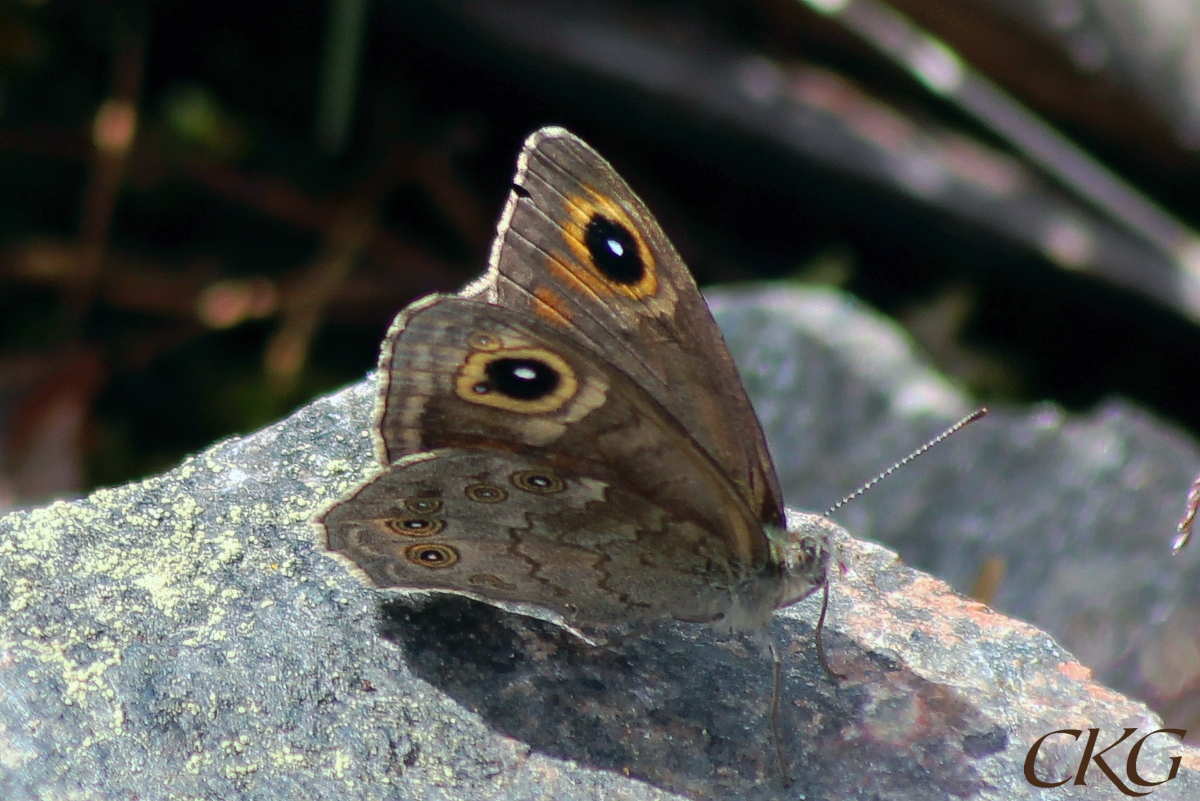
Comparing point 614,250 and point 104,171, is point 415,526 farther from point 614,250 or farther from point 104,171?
point 104,171

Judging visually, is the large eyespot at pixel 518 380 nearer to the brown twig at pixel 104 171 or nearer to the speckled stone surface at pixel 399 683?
the speckled stone surface at pixel 399 683

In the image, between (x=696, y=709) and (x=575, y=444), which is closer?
(x=575, y=444)

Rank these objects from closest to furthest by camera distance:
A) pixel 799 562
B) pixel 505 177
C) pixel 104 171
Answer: pixel 799 562 → pixel 104 171 → pixel 505 177

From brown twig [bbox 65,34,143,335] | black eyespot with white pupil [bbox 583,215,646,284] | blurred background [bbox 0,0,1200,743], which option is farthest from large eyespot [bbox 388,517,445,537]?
brown twig [bbox 65,34,143,335]

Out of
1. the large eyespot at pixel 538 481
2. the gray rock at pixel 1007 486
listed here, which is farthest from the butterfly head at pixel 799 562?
the gray rock at pixel 1007 486

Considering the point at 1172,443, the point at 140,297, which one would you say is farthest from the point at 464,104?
the point at 1172,443

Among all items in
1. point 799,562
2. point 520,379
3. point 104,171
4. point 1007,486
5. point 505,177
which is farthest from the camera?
point 505,177

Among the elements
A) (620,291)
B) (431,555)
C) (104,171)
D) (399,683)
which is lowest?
(104,171)

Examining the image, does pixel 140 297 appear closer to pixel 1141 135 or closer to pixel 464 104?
pixel 464 104

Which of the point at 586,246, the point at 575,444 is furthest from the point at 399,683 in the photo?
the point at 586,246
